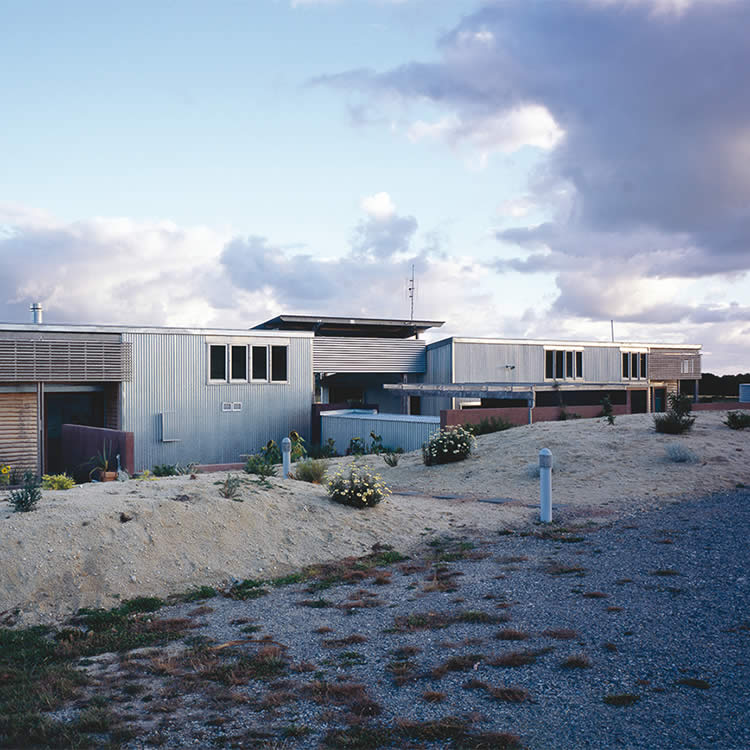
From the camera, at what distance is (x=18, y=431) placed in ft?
65.5

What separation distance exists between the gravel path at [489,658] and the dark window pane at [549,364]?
24.5 m

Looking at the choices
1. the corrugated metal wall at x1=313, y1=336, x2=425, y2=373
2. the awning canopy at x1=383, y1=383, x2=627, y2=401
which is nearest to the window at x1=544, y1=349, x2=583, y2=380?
the awning canopy at x1=383, y1=383, x2=627, y2=401

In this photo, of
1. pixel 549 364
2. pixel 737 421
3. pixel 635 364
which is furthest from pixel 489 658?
pixel 635 364

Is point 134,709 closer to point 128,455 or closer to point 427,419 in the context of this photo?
point 128,455

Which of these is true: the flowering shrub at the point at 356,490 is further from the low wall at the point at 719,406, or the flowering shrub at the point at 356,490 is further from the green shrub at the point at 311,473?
the low wall at the point at 719,406

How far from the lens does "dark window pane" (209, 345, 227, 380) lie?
23.3 metres

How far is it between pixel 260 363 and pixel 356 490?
1502 centimetres

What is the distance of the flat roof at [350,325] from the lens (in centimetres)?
3005

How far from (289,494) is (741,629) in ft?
20.4

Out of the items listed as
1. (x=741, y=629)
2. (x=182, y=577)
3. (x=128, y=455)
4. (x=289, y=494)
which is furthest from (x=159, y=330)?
(x=741, y=629)

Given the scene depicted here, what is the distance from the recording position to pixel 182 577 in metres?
7.23

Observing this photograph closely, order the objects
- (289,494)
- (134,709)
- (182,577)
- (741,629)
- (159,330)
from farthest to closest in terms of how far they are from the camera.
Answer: (159,330) → (289,494) → (182,577) → (741,629) → (134,709)

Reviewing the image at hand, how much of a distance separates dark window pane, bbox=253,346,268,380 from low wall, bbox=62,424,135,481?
6.27 m

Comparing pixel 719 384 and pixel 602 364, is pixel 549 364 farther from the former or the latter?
pixel 719 384
